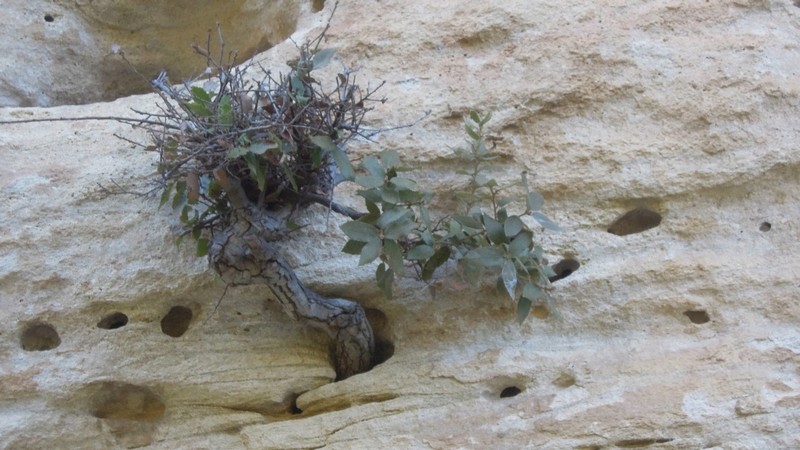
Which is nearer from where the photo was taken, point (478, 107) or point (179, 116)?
point (179, 116)

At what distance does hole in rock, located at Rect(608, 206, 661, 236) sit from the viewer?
1.99 meters

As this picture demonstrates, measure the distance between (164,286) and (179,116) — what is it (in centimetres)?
33

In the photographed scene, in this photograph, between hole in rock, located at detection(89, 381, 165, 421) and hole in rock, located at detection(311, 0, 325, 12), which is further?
hole in rock, located at detection(311, 0, 325, 12)

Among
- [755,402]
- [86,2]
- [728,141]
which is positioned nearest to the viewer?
[755,402]

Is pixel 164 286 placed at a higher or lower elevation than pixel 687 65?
lower

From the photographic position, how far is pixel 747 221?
6.36 feet

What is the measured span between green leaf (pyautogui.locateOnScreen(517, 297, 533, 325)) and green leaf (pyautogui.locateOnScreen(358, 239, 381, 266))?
0.26 meters

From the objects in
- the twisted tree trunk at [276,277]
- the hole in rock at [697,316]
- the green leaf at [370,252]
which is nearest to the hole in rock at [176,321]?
the twisted tree trunk at [276,277]

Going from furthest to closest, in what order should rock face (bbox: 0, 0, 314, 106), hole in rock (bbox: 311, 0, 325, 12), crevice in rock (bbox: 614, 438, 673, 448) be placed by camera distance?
rock face (bbox: 0, 0, 314, 106) → hole in rock (bbox: 311, 0, 325, 12) → crevice in rock (bbox: 614, 438, 673, 448)

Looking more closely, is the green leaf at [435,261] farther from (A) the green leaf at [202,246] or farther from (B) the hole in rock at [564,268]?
(A) the green leaf at [202,246]

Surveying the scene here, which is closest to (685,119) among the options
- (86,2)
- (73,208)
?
(73,208)

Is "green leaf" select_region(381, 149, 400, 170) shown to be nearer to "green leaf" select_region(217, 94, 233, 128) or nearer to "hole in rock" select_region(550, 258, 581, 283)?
"green leaf" select_region(217, 94, 233, 128)

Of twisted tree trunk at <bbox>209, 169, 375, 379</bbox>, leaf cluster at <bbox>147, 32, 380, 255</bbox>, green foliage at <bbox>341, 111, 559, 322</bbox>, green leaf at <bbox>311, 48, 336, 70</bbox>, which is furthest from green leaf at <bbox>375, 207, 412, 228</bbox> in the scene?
green leaf at <bbox>311, 48, 336, 70</bbox>

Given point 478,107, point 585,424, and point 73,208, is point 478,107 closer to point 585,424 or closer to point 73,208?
point 585,424
